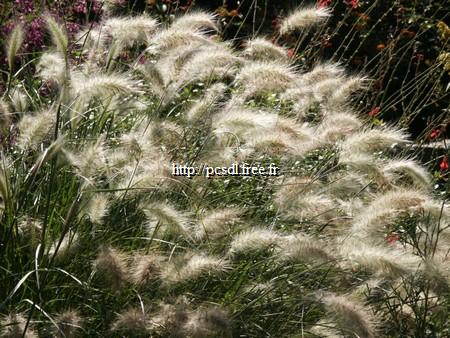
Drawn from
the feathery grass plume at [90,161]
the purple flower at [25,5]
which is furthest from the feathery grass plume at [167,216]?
the purple flower at [25,5]

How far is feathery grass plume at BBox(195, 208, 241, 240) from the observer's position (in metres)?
3.11

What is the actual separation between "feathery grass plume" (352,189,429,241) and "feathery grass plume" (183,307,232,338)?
2.23 feet

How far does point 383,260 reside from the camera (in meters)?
2.89

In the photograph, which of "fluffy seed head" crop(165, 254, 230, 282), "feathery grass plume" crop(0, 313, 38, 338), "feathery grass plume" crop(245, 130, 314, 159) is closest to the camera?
"feathery grass plume" crop(0, 313, 38, 338)

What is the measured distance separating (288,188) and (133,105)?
73cm

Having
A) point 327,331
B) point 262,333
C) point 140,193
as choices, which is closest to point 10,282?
point 140,193

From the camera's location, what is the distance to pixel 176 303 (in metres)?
2.86

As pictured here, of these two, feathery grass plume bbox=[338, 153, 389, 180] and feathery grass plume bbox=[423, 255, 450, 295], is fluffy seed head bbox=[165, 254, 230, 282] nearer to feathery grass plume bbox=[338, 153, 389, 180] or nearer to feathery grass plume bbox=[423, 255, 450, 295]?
feathery grass plume bbox=[423, 255, 450, 295]

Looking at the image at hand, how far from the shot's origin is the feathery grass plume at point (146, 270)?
2.77m

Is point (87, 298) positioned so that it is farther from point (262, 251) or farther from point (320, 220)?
point (320, 220)

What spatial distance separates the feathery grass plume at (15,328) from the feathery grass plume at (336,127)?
1415mm

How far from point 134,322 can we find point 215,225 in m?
0.54

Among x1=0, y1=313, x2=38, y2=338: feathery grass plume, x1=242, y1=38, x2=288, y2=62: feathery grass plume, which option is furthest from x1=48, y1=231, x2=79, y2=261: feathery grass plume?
x1=242, y1=38, x2=288, y2=62: feathery grass plume

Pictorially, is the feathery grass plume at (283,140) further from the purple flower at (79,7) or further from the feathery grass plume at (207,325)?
the purple flower at (79,7)
